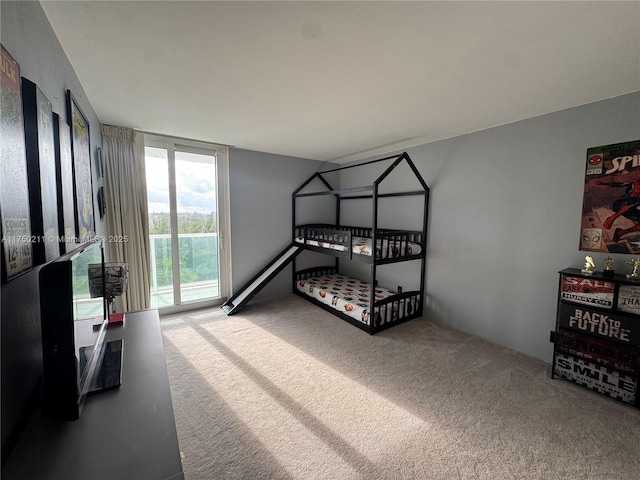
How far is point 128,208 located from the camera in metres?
3.04

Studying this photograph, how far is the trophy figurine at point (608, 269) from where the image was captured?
6.32 ft

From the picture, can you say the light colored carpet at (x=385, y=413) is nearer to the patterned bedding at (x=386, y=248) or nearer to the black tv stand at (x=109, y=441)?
the black tv stand at (x=109, y=441)

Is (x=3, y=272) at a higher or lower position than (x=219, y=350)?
higher

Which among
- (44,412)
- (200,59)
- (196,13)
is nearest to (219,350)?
(44,412)

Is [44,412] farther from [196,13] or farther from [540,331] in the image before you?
[540,331]

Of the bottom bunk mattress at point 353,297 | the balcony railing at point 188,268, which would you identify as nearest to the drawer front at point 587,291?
the bottom bunk mattress at point 353,297

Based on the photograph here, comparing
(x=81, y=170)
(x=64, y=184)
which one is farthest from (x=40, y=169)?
(x=81, y=170)

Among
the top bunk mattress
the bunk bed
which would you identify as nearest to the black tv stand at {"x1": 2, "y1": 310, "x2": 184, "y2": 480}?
the bunk bed

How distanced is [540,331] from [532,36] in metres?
2.45

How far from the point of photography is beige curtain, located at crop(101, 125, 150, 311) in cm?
291

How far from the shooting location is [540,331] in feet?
8.09

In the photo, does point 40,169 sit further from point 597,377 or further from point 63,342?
point 597,377

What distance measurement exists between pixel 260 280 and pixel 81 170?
2.47 meters

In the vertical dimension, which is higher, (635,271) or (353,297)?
(635,271)
